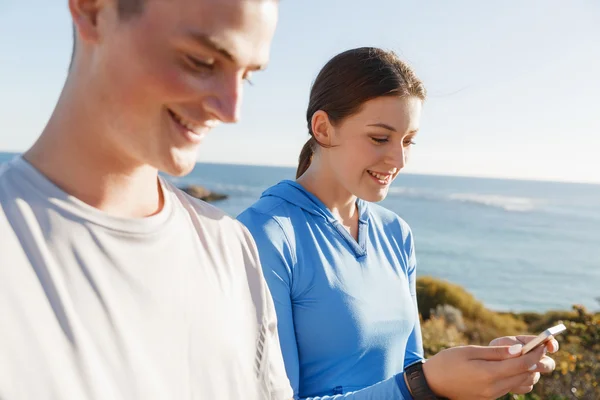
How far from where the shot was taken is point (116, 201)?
1.05 metres

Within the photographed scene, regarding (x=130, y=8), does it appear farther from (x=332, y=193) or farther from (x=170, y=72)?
(x=332, y=193)

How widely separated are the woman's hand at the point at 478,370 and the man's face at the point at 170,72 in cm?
118

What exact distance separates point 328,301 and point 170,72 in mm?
1220

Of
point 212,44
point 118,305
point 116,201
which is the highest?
point 212,44

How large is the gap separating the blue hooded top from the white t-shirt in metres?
0.64

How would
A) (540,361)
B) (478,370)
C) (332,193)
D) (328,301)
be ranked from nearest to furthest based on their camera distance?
(478,370) < (540,361) < (328,301) < (332,193)

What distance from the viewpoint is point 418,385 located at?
6.01ft

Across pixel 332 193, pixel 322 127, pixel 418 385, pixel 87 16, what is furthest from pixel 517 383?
pixel 87 16

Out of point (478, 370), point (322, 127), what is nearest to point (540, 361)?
point (478, 370)

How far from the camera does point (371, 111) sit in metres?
2.24

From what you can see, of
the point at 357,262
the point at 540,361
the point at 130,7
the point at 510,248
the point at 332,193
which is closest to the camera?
the point at 130,7

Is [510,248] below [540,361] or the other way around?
below

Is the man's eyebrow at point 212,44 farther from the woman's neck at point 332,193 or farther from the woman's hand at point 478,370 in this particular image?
the woman's neck at point 332,193

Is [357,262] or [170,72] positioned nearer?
[170,72]
